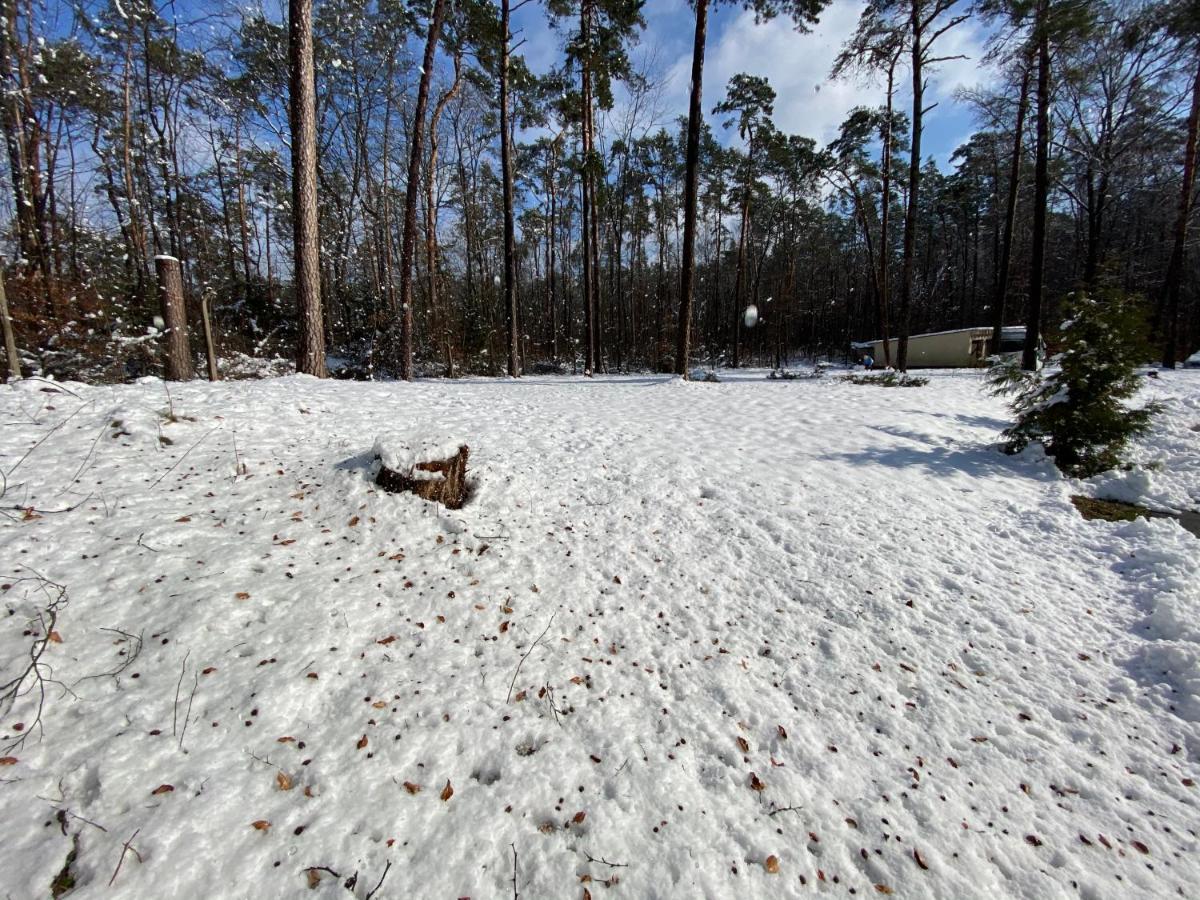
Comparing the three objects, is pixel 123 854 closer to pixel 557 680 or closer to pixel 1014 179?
pixel 557 680

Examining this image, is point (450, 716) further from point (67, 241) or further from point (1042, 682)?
point (67, 241)

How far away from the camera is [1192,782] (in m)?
2.20

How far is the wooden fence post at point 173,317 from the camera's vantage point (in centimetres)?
622

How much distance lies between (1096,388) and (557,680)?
283 inches

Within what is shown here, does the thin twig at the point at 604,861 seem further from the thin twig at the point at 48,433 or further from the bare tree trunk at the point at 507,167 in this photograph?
the bare tree trunk at the point at 507,167

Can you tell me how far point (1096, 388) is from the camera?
566 centimetres

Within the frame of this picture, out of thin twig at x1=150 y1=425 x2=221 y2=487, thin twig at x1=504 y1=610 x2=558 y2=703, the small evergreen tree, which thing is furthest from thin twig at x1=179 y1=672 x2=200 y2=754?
the small evergreen tree

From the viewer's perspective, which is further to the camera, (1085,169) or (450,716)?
(1085,169)

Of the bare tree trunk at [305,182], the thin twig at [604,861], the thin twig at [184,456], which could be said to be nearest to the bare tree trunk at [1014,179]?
the bare tree trunk at [305,182]

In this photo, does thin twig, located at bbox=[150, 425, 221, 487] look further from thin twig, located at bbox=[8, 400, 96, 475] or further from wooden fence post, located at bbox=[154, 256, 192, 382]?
wooden fence post, located at bbox=[154, 256, 192, 382]

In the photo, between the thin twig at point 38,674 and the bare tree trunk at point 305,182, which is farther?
the bare tree trunk at point 305,182

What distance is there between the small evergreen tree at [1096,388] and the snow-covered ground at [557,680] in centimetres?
164

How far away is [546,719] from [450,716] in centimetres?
46

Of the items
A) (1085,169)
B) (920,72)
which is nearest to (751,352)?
(1085,169)
